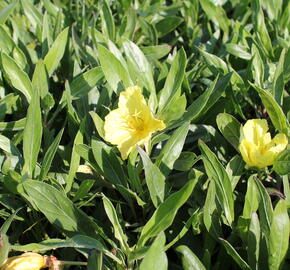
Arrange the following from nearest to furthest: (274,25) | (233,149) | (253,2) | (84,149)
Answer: (84,149)
(233,149)
(253,2)
(274,25)

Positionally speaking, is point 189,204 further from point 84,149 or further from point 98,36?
point 98,36

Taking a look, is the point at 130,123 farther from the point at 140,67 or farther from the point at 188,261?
the point at 188,261

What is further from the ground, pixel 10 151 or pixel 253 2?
pixel 253 2

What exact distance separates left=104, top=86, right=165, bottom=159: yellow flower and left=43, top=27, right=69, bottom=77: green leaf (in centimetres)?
36

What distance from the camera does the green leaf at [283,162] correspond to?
128cm

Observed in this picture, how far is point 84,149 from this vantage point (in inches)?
51.8

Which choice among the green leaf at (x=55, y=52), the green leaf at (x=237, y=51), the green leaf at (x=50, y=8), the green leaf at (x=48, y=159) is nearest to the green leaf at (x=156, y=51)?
the green leaf at (x=237, y=51)

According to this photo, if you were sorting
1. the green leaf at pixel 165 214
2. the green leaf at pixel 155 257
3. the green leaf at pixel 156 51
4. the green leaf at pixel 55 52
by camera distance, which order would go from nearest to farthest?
the green leaf at pixel 155 257 < the green leaf at pixel 165 214 < the green leaf at pixel 55 52 < the green leaf at pixel 156 51

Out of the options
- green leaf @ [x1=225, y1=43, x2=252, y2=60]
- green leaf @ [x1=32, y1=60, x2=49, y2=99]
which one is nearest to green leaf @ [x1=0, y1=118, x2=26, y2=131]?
green leaf @ [x1=32, y1=60, x2=49, y2=99]

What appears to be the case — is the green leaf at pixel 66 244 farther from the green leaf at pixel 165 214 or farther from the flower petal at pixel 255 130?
the flower petal at pixel 255 130

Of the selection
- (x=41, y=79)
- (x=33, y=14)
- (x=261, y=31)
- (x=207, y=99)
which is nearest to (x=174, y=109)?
(x=207, y=99)

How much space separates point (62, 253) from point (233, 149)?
61 centimetres

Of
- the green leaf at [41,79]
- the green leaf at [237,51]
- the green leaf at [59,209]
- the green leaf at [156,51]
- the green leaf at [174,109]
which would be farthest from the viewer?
the green leaf at [156,51]

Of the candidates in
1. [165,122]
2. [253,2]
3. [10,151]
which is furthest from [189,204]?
[253,2]
